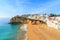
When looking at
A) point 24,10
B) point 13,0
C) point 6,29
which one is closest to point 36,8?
point 24,10

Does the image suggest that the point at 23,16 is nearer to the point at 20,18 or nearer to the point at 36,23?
the point at 20,18

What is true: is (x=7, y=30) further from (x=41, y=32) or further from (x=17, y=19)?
(x=41, y=32)

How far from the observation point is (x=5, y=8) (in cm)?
381

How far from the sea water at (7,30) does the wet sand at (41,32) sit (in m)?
0.29

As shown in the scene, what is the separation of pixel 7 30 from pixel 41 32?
0.75m

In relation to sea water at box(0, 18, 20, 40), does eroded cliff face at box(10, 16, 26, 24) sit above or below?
above

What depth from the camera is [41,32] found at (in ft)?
12.6

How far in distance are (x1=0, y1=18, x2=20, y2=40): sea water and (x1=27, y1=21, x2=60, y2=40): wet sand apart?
290mm

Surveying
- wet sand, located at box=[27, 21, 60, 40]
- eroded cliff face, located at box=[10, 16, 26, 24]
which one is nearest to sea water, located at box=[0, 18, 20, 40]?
eroded cliff face, located at box=[10, 16, 26, 24]

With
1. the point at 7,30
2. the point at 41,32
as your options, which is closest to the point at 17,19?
the point at 7,30

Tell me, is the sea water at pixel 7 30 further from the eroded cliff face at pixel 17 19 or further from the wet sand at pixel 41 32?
the wet sand at pixel 41 32

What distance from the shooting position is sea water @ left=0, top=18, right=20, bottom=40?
3762 mm

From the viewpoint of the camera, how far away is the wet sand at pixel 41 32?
376cm

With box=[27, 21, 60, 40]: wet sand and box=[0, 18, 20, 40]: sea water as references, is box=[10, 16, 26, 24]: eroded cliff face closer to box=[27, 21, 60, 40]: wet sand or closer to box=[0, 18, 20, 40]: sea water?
box=[0, 18, 20, 40]: sea water
